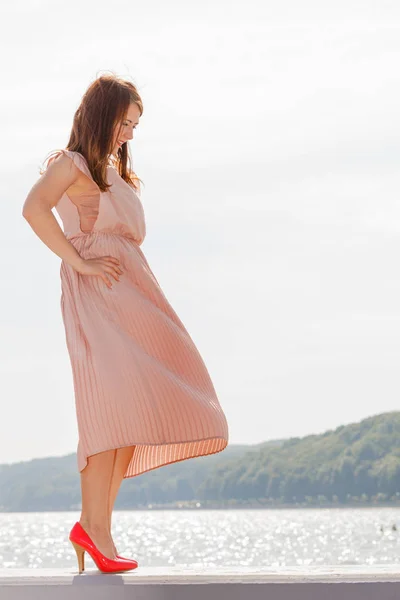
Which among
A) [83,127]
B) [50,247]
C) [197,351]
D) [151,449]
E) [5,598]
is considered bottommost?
[5,598]

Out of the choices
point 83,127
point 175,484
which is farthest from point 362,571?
point 175,484

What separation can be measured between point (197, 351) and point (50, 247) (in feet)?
1.93

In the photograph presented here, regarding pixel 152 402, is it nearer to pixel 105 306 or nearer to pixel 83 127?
pixel 105 306

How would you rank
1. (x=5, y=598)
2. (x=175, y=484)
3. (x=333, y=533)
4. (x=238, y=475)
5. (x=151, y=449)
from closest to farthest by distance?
1. (x=5, y=598)
2. (x=151, y=449)
3. (x=333, y=533)
4. (x=238, y=475)
5. (x=175, y=484)

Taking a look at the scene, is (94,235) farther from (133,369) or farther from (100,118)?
(133,369)

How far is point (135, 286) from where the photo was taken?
386 centimetres

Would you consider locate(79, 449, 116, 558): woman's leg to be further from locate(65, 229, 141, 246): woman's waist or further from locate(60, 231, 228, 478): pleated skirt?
locate(65, 229, 141, 246): woman's waist

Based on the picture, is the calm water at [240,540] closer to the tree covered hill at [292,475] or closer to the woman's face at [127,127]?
the tree covered hill at [292,475]

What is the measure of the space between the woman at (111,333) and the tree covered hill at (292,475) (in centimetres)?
8770

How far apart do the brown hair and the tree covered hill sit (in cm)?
8770

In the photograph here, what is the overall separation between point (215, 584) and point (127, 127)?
1626mm

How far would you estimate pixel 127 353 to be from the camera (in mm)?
3695

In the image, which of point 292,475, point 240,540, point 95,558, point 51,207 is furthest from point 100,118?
point 292,475

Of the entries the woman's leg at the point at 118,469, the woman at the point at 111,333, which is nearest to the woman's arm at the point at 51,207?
the woman at the point at 111,333
